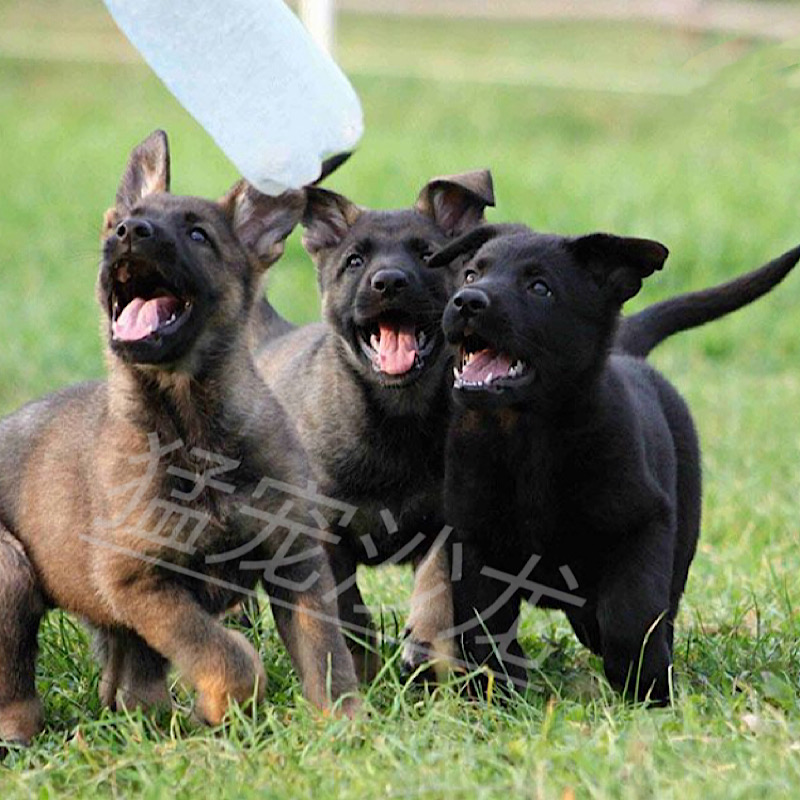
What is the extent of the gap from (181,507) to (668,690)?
1.45 m

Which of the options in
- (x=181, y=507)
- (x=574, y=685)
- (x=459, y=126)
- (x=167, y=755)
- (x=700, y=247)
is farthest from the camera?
(x=459, y=126)

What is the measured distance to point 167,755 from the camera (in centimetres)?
460

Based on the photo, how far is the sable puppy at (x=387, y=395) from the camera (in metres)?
5.92

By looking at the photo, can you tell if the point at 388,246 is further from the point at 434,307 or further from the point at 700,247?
the point at 700,247

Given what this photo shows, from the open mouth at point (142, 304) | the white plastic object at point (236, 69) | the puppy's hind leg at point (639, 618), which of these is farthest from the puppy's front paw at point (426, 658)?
the white plastic object at point (236, 69)

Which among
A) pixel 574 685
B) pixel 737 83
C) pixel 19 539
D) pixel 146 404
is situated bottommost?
pixel 574 685

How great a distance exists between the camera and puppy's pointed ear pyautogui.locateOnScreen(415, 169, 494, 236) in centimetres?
613

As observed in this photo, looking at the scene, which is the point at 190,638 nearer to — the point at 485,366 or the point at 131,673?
the point at 131,673

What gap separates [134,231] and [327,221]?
1476 mm

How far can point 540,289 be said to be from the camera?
525 cm

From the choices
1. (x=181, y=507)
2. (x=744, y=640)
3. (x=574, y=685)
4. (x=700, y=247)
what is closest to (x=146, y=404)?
(x=181, y=507)

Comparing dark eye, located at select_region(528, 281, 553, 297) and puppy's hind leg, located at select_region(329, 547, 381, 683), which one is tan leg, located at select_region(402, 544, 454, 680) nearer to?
puppy's hind leg, located at select_region(329, 547, 381, 683)

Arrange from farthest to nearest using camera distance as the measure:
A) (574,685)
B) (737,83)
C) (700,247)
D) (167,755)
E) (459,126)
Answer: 1. (459,126)
2. (700,247)
3. (737,83)
4. (574,685)
5. (167,755)

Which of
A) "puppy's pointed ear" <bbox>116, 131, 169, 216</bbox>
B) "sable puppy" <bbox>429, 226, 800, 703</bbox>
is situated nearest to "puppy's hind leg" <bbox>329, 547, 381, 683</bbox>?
"sable puppy" <bbox>429, 226, 800, 703</bbox>
